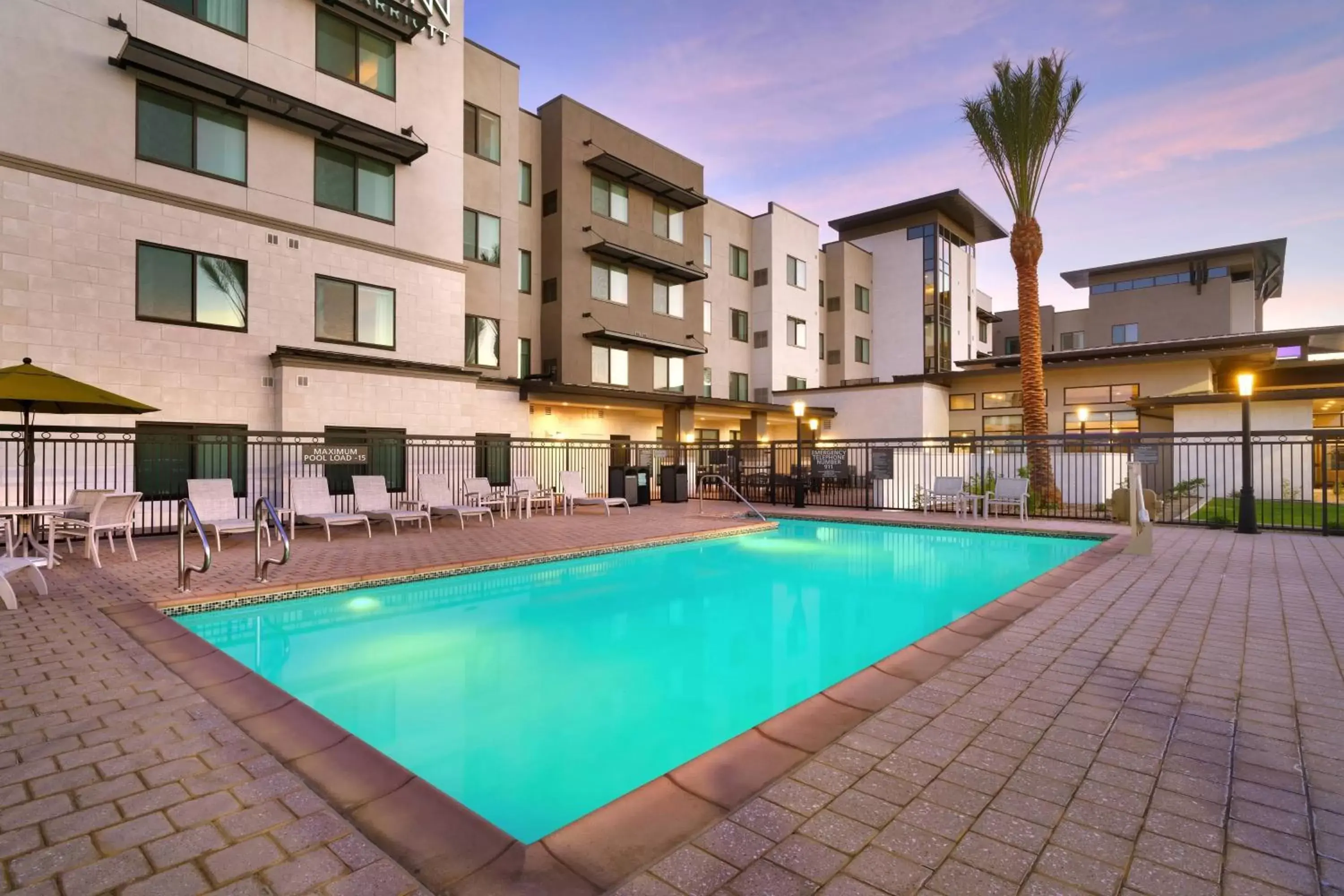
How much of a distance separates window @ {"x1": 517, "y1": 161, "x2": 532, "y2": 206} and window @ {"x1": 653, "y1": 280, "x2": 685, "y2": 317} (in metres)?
5.61

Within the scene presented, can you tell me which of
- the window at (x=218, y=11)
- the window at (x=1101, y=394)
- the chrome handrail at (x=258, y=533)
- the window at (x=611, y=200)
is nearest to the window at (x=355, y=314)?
the window at (x=218, y=11)

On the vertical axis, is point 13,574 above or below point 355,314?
below

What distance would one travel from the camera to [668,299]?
82.3 ft

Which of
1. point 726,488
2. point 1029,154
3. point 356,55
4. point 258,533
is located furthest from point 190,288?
point 1029,154

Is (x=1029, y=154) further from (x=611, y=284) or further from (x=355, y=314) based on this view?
(x=355, y=314)

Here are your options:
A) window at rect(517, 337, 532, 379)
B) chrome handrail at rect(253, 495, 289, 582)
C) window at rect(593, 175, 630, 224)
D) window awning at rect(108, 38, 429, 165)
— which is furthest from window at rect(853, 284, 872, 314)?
chrome handrail at rect(253, 495, 289, 582)

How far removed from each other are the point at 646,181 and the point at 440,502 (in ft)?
49.1

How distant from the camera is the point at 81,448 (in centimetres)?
1135

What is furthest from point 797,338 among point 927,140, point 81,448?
point 81,448

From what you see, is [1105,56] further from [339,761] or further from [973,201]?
[973,201]

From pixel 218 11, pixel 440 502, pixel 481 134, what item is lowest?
pixel 440 502

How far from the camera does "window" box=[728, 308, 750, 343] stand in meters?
30.0

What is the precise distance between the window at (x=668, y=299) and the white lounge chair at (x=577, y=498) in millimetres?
9980

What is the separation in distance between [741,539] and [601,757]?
867 centimetres
